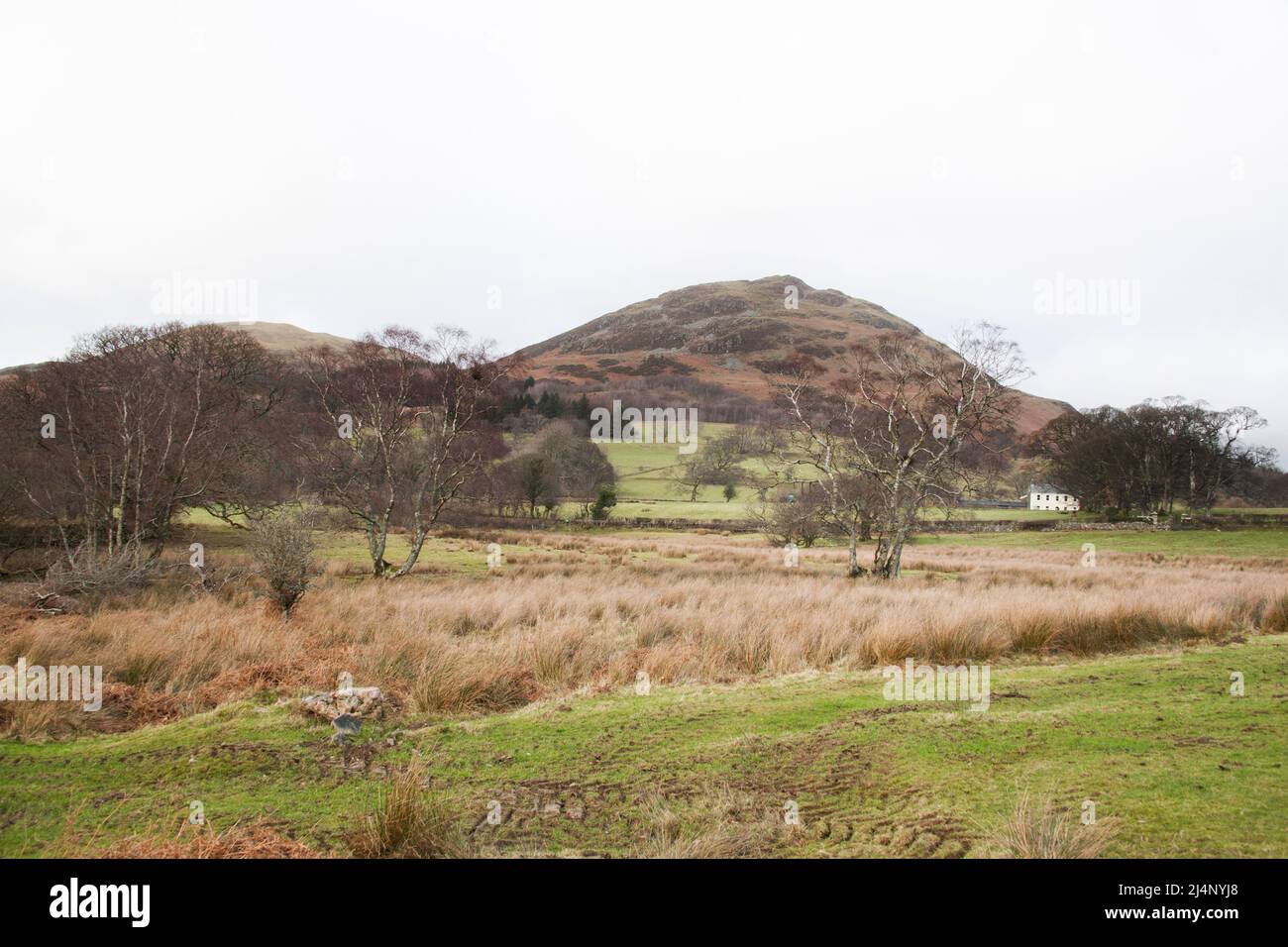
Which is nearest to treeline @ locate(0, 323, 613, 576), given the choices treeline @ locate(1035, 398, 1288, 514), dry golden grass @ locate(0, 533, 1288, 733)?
dry golden grass @ locate(0, 533, 1288, 733)

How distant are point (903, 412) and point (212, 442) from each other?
24942 mm

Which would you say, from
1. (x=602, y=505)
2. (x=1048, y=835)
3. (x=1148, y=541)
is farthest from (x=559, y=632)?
(x=1148, y=541)

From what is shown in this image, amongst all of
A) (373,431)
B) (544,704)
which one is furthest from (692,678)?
(373,431)

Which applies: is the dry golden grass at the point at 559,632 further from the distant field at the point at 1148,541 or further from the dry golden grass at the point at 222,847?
the distant field at the point at 1148,541

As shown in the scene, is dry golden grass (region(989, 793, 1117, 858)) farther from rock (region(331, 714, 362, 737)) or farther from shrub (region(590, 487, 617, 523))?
shrub (region(590, 487, 617, 523))

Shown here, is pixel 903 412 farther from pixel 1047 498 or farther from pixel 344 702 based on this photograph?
pixel 1047 498

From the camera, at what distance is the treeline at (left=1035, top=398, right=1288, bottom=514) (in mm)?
55469

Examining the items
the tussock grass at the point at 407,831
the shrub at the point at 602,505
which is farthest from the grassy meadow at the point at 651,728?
the shrub at the point at 602,505

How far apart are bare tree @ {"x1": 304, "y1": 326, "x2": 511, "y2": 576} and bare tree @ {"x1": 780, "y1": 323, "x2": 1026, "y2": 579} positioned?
1167 centimetres

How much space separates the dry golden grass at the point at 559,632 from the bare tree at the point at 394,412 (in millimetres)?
4899

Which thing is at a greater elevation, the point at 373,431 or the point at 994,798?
the point at 373,431
